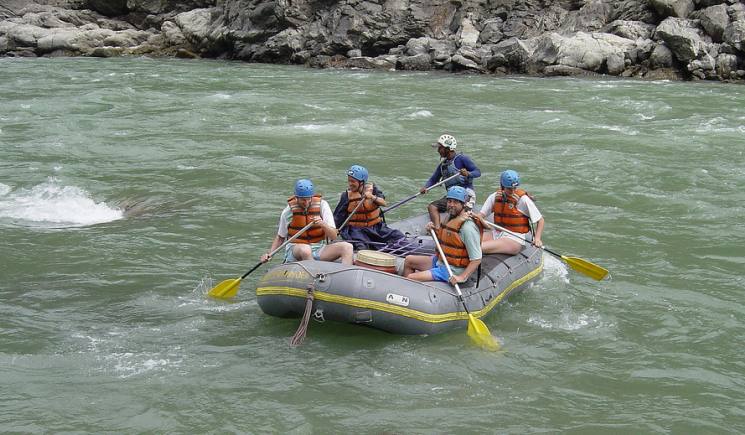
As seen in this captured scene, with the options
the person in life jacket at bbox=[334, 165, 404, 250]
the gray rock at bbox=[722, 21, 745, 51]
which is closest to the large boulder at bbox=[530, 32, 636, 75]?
the gray rock at bbox=[722, 21, 745, 51]

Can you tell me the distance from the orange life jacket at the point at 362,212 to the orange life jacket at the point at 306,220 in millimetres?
505

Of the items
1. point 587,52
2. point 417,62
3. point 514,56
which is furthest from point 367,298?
point 417,62

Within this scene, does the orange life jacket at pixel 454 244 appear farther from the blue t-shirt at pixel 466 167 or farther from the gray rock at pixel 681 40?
the gray rock at pixel 681 40

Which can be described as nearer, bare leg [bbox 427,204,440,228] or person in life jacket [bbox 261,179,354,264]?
person in life jacket [bbox 261,179,354,264]

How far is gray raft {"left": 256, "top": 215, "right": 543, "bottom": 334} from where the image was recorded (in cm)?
726

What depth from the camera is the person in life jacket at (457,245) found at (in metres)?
7.62

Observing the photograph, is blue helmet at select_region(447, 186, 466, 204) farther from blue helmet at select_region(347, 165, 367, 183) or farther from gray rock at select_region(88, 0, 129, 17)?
gray rock at select_region(88, 0, 129, 17)

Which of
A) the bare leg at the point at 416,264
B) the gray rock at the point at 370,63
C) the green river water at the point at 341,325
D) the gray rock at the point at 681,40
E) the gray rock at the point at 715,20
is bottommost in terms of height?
the green river water at the point at 341,325

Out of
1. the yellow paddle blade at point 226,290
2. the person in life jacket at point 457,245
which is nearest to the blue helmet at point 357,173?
the person in life jacket at point 457,245

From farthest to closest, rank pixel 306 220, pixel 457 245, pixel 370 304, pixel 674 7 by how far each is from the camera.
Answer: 1. pixel 674 7
2. pixel 306 220
3. pixel 457 245
4. pixel 370 304

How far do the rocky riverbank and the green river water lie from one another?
6.58m

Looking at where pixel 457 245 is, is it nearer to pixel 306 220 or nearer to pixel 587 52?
pixel 306 220

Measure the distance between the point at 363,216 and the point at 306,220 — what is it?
2.37 feet

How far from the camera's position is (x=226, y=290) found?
834 centimetres
